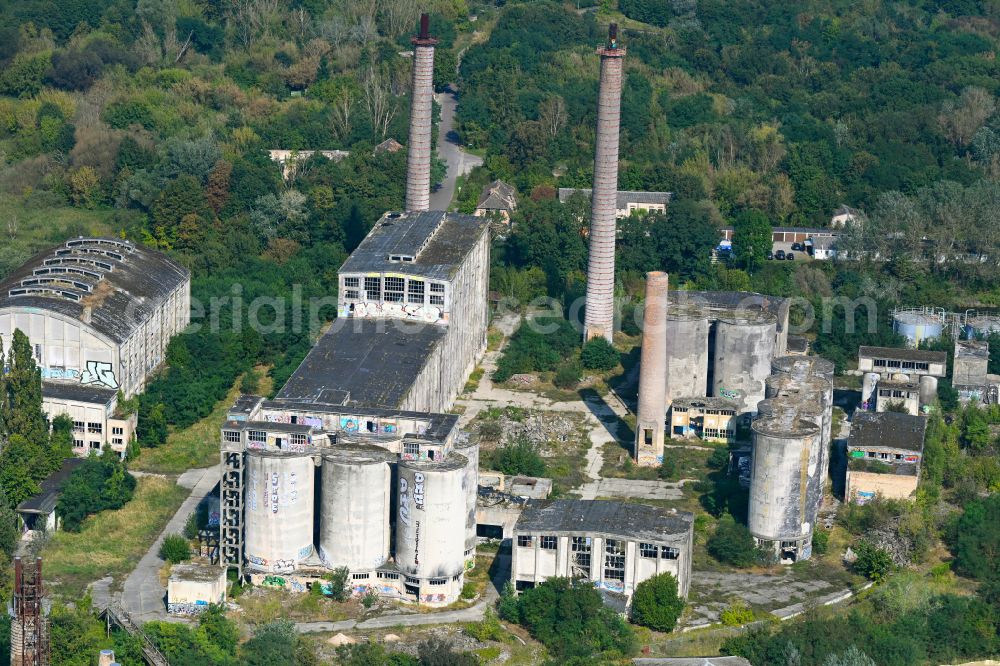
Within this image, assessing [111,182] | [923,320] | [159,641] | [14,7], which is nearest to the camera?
[159,641]

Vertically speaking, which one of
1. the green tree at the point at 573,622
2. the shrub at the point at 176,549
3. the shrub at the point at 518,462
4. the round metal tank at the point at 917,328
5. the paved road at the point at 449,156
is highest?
the paved road at the point at 449,156

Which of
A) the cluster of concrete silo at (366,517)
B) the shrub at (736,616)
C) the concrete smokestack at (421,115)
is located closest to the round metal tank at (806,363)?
the shrub at (736,616)

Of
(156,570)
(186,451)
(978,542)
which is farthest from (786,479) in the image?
(186,451)

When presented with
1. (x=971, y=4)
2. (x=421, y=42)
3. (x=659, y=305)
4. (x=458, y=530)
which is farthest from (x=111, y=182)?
(x=971, y=4)

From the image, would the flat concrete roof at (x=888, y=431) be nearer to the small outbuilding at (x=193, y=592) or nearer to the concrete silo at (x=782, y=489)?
the concrete silo at (x=782, y=489)

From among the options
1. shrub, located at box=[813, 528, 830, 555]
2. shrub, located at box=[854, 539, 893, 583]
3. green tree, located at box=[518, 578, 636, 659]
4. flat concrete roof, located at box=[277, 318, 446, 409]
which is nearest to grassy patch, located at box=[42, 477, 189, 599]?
flat concrete roof, located at box=[277, 318, 446, 409]

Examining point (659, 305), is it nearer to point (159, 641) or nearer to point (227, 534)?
point (227, 534)

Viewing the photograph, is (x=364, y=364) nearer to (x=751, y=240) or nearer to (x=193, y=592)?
(x=193, y=592)
